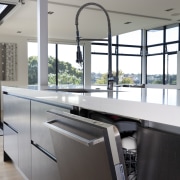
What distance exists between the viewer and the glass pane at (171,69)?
29.6 ft

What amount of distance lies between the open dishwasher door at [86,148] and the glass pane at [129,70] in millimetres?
9061

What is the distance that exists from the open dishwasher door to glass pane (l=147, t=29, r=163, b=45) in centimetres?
913

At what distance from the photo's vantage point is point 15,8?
4.67m

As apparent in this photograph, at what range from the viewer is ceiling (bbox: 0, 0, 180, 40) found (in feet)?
15.6

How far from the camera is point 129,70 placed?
10312mm

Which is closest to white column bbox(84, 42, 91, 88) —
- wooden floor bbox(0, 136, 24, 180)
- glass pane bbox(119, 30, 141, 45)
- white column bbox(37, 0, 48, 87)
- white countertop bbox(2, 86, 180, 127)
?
glass pane bbox(119, 30, 141, 45)

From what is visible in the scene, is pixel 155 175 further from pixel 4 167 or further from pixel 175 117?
pixel 4 167

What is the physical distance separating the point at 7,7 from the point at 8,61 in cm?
346

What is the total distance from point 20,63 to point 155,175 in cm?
778

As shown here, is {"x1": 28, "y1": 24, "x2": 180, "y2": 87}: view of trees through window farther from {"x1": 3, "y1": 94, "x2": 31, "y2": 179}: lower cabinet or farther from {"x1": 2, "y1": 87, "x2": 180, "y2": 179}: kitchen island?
{"x1": 2, "y1": 87, "x2": 180, "y2": 179}: kitchen island

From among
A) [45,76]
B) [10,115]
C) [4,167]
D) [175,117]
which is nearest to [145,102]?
[175,117]

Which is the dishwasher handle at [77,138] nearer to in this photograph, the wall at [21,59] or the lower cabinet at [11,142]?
the lower cabinet at [11,142]

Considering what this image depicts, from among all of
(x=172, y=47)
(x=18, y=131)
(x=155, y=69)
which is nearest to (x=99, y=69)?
(x=155, y=69)

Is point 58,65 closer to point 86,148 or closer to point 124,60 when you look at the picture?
point 124,60
